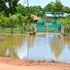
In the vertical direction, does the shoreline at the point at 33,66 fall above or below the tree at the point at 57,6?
below

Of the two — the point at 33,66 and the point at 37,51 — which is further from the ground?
the point at 33,66

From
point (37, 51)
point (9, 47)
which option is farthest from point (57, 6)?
point (37, 51)

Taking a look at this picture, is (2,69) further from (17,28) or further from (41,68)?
(17,28)

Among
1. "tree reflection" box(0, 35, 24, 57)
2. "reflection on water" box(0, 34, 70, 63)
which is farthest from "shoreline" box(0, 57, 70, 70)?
"tree reflection" box(0, 35, 24, 57)

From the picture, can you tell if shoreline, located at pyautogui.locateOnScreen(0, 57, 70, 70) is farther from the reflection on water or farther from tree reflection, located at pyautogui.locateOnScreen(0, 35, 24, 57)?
tree reflection, located at pyautogui.locateOnScreen(0, 35, 24, 57)

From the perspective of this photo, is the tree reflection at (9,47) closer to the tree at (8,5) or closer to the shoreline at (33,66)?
the tree at (8,5)

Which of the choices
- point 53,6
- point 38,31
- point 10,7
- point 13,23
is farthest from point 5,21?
point 10,7

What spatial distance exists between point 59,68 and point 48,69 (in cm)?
66

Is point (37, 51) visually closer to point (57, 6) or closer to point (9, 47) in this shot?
point (9, 47)

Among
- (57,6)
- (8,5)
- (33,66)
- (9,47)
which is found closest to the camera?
(33,66)

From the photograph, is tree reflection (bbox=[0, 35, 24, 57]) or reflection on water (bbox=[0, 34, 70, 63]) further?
tree reflection (bbox=[0, 35, 24, 57])

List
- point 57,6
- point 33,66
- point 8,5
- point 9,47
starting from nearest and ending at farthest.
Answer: point 33,66
point 8,5
point 9,47
point 57,6

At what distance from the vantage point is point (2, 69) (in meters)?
10.7

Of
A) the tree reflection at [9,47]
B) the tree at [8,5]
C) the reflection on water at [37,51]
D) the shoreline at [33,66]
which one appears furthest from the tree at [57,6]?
the shoreline at [33,66]
